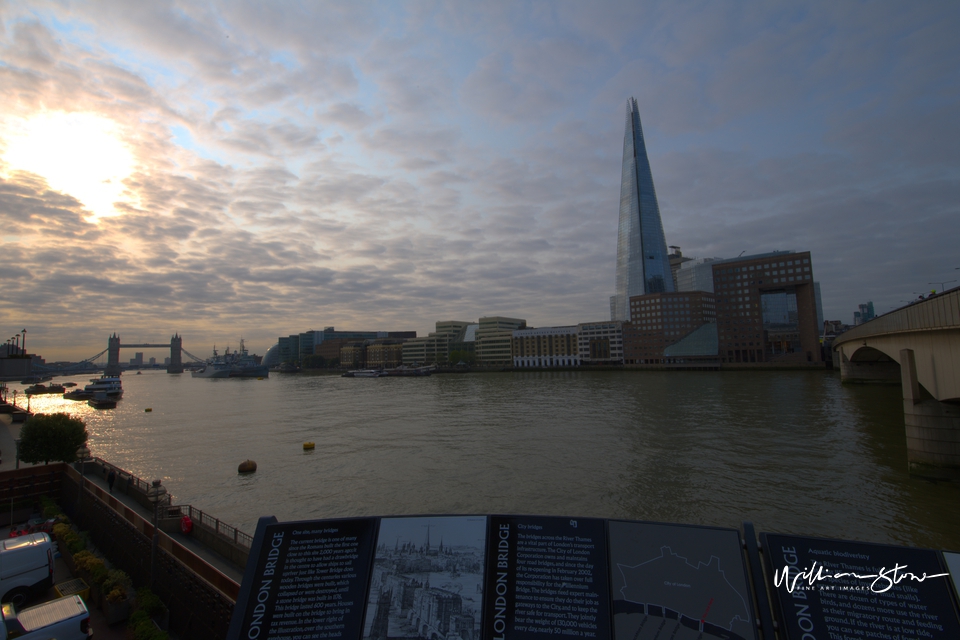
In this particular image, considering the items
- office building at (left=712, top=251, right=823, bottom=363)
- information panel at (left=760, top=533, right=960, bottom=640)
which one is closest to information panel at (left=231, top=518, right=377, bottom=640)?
information panel at (left=760, top=533, right=960, bottom=640)

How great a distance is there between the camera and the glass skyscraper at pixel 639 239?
161 m

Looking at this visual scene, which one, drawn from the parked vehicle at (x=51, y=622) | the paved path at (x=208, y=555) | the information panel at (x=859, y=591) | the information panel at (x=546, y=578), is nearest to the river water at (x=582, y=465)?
the paved path at (x=208, y=555)

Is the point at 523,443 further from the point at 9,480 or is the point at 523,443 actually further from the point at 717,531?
the point at 717,531

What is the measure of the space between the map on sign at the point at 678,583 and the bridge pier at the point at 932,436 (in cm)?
2146

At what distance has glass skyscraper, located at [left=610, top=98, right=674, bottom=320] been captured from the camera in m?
161

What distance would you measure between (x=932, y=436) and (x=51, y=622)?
2647cm

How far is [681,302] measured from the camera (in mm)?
134250

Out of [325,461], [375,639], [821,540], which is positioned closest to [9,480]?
[325,461]

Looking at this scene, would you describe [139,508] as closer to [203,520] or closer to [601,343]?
[203,520]

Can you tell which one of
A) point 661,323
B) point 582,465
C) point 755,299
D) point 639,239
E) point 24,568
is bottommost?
point 582,465

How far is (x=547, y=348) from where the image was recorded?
5827 inches

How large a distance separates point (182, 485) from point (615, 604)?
24372 mm

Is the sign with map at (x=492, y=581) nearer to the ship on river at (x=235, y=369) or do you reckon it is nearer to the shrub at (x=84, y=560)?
the shrub at (x=84, y=560)

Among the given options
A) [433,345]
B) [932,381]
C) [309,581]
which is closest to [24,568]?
[309,581]
